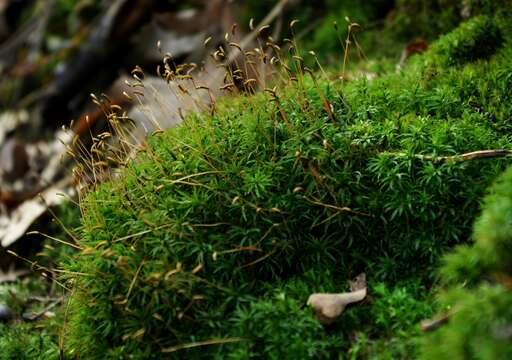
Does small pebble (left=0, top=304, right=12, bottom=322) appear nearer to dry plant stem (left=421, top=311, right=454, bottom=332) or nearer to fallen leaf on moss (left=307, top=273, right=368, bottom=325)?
fallen leaf on moss (left=307, top=273, right=368, bottom=325)

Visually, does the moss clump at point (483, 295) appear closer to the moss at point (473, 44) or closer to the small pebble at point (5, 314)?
the moss at point (473, 44)

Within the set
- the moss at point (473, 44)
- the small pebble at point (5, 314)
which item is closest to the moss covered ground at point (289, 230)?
the moss at point (473, 44)

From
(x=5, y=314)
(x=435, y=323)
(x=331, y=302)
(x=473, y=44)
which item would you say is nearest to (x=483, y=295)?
(x=435, y=323)

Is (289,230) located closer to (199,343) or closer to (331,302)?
(331,302)

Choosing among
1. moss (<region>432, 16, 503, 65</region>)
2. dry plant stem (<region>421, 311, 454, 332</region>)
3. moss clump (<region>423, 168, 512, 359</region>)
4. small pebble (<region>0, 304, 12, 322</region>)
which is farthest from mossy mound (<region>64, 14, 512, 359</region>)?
small pebble (<region>0, 304, 12, 322</region>)

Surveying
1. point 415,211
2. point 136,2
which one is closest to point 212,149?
point 415,211

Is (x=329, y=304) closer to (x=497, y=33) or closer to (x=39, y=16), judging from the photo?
(x=497, y=33)
